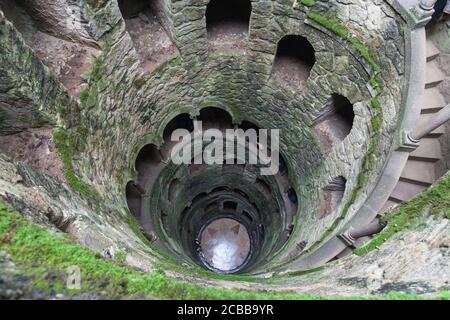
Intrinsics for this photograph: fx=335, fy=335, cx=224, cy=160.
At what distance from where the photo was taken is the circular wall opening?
15000 mm

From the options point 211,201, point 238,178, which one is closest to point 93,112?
point 238,178

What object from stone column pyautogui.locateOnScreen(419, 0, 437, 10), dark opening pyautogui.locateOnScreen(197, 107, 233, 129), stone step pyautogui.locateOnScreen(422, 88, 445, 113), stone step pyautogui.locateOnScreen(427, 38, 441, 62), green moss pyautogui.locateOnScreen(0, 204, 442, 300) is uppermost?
dark opening pyautogui.locateOnScreen(197, 107, 233, 129)

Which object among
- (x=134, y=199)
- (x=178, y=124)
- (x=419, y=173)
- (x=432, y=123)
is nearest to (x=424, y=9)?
(x=432, y=123)

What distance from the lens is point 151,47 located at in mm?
8625

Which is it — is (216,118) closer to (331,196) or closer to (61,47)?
(331,196)

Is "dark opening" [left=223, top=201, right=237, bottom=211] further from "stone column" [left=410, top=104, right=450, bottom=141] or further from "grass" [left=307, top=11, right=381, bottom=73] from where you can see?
"stone column" [left=410, top=104, right=450, bottom=141]

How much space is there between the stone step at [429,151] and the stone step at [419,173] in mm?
115

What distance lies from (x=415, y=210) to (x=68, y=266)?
4987mm

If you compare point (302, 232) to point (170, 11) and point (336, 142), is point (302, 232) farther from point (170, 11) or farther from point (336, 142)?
point (170, 11)

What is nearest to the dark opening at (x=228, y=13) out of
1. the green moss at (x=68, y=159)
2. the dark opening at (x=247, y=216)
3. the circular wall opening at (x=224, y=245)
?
the green moss at (x=68, y=159)

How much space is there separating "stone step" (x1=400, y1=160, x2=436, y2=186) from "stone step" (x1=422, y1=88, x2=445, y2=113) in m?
1.18

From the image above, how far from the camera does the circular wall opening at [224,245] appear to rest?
49.2ft

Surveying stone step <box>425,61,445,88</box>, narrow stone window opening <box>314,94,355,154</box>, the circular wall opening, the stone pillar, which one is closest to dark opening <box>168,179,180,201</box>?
the circular wall opening

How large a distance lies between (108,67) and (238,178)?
26.7ft
